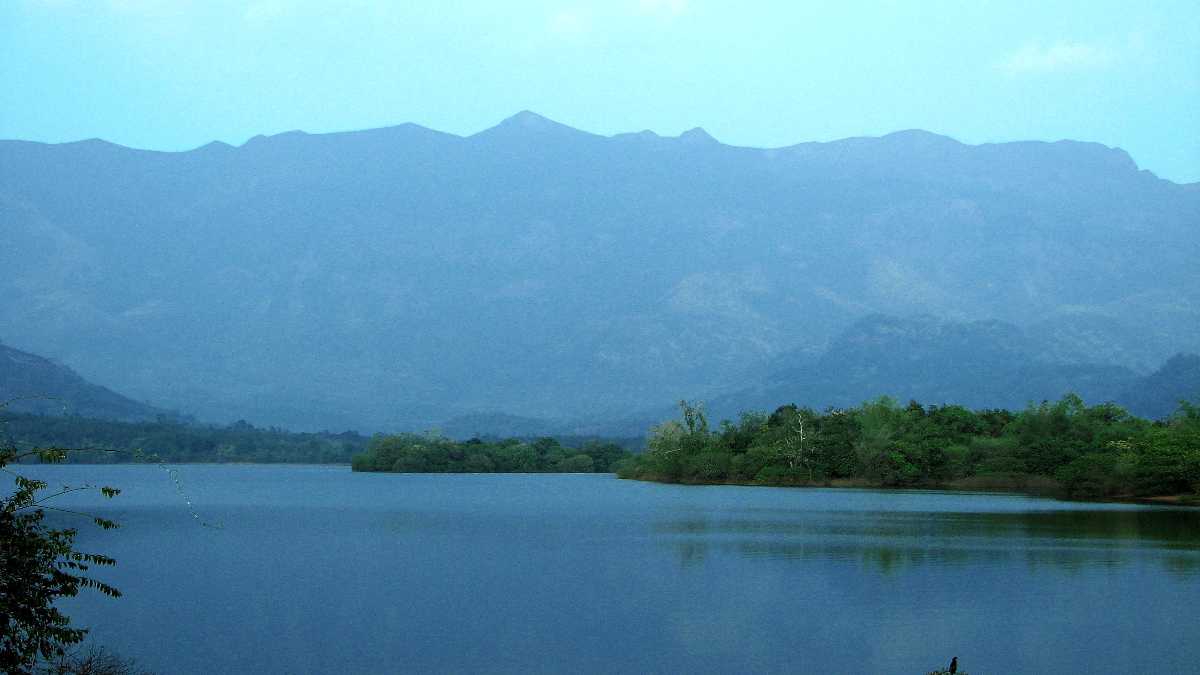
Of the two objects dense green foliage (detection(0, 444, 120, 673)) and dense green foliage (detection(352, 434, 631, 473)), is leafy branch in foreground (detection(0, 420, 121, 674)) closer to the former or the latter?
dense green foliage (detection(0, 444, 120, 673))

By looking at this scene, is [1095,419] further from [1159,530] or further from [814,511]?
[1159,530]

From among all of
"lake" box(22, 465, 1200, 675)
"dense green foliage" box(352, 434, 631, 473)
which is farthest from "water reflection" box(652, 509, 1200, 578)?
"dense green foliage" box(352, 434, 631, 473)

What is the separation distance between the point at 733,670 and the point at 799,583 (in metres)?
13.4

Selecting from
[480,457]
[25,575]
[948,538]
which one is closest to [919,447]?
[948,538]

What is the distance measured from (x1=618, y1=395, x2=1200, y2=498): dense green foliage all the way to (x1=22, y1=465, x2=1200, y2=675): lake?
919 inches

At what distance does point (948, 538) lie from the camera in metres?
51.8

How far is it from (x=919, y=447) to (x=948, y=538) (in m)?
54.9

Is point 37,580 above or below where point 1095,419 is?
below

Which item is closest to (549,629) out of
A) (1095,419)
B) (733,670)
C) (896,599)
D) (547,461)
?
(733,670)

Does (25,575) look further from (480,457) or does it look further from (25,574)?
(480,457)

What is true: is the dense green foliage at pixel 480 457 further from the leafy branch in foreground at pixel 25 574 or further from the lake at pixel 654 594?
the leafy branch in foreground at pixel 25 574

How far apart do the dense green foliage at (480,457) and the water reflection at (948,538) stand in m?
101

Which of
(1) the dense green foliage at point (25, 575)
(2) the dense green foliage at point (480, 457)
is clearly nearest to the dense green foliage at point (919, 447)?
(2) the dense green foliage at point (480, 457)

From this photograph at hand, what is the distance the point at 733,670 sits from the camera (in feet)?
78.8
